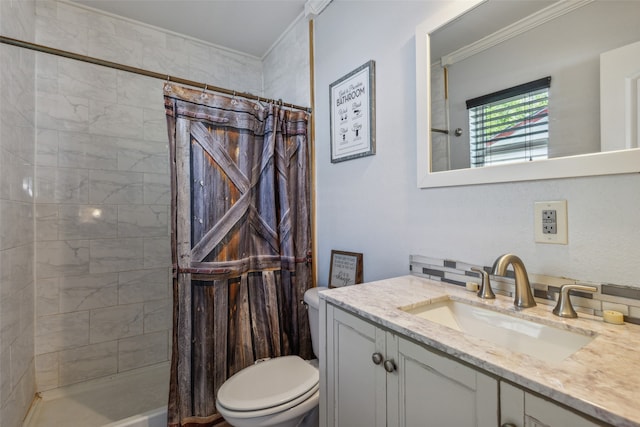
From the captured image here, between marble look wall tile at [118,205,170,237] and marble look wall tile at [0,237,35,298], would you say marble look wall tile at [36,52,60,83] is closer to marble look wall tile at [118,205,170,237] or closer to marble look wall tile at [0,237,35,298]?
marble look wall tile at [118,205,170,237]

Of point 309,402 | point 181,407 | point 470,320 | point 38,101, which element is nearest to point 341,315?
point 470,320

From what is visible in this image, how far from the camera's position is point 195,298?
1473 mm

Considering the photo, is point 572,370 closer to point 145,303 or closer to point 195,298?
point 195,298

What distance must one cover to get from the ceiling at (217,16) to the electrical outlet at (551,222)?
1946 millimetres

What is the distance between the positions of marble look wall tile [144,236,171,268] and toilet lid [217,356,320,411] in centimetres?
126

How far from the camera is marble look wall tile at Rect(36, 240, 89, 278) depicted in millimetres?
1900

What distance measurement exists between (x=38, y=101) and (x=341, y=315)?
7.71 feet

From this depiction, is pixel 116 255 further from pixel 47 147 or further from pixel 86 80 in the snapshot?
pixel 86 80

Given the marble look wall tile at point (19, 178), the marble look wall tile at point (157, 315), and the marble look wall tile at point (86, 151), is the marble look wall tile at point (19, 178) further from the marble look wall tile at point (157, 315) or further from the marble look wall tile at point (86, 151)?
the marble look wall tile at point (157, 315)

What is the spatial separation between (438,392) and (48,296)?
7.86 feet

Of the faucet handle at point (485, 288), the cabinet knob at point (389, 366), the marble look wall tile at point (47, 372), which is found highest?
the faucet handle at point (485, 288)

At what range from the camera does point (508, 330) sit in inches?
33.4

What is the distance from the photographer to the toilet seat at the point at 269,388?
1172 millimetres

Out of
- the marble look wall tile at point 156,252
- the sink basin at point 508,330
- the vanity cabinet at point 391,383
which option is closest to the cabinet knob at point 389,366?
the vanity cabinet at point 391,383
